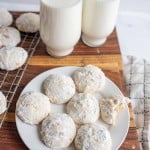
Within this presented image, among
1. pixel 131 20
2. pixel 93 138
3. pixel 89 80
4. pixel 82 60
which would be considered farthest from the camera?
pixel 131 20

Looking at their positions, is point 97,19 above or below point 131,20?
above

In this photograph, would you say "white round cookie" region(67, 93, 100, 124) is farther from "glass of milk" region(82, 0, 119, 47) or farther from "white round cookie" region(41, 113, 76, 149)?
"glass of milk" region(82, 0, 119, 47)

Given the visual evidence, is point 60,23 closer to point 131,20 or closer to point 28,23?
point 28,23

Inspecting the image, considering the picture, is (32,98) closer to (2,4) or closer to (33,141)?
(33,141)

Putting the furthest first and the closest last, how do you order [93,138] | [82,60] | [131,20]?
[131,20] < [82,60] < [93,138]

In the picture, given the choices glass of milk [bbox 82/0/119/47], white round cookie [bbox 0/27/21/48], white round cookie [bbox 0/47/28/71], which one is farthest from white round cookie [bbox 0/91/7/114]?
glass of milk [bbox 82/0/119/47]

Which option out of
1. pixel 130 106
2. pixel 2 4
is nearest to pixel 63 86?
pixel 130 106

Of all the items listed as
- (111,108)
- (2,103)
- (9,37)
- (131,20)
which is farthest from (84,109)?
(131,20)
